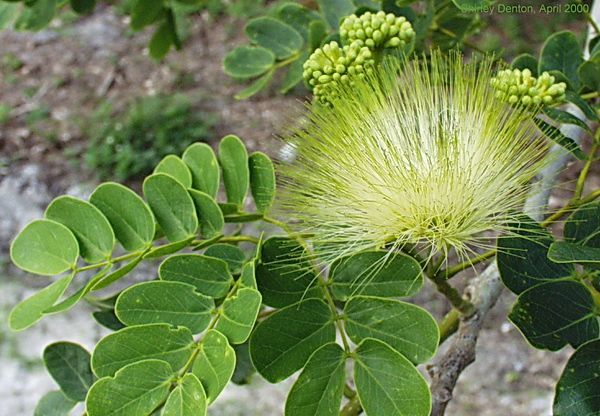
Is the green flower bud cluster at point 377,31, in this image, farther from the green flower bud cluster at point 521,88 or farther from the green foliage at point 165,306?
the green foliage at point 165,306

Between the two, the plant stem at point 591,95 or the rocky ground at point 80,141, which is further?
the rocky ground at point 80,141

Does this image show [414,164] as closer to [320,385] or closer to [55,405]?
[320,385]

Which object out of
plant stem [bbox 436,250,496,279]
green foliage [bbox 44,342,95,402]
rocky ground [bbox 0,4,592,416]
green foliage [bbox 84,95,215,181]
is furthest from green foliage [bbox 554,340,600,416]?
green foliage [bbox 84,95,215,181]

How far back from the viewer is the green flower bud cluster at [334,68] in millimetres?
819

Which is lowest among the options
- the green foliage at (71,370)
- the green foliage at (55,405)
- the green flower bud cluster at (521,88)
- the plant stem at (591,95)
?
the green foliage at (55,405)

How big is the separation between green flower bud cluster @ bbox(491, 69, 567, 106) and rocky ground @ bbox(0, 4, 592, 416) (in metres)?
1.73

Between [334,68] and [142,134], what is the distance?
2.82 metres

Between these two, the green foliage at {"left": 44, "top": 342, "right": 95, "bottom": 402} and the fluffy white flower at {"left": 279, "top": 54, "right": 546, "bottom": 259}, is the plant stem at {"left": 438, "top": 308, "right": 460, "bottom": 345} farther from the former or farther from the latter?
the green foliage at {"left": 44, "top": 342, "right": 95, "bottom": 402}

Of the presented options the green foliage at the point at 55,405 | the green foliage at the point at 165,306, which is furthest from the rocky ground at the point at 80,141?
the green foliage at the point at 165,306

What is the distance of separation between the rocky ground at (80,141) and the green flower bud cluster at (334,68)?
1.68 meters

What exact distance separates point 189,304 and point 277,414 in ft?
5.98

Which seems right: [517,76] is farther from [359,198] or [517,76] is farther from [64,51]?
[64,51]

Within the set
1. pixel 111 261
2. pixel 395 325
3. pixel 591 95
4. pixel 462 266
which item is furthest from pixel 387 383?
pixel 591 95

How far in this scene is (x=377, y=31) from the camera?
0.88m
